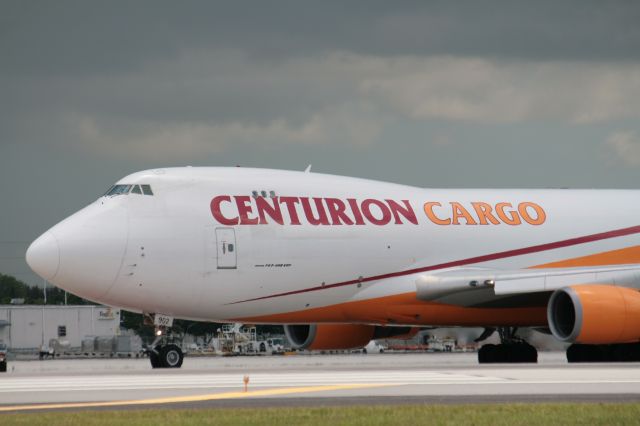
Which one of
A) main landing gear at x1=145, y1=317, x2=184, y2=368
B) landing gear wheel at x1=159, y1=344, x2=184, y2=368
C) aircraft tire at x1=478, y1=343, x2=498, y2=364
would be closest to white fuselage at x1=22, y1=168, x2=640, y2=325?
main landing gear at x1=145, y1=317, x2=184, y2=368

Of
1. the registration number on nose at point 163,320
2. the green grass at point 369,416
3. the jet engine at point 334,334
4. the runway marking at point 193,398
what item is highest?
the registration number on nose at point 163,320

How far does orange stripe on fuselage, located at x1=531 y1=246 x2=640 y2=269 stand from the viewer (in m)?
33.8

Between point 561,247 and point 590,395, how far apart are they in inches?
616

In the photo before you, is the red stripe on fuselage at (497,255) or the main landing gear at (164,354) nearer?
the main landing gear at (164,354)

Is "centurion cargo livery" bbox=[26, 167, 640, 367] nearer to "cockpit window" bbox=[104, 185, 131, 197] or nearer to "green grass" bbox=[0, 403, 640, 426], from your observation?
"cockpit window" bbox=[104, 185, 131, 197]

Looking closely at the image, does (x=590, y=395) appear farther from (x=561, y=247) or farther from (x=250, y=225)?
(x=561, y=247)

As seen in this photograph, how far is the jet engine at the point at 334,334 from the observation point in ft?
113

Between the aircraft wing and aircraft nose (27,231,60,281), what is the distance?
371 inches

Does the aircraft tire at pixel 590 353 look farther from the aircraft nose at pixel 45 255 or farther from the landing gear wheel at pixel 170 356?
the aircraft nose at pixel 45 255

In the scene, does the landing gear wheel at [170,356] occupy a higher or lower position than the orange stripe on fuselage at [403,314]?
lower

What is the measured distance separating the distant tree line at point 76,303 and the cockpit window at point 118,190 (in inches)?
1850

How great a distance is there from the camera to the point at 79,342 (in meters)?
90.4

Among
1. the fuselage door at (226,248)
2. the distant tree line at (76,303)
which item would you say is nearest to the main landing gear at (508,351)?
the fuselage door at (226,248)

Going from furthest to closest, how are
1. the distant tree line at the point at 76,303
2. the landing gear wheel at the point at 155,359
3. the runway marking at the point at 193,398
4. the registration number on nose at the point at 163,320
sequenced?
1. the distant tree line at the point at 76,303
2. the registration number on nose at the point at 163,320
3. the landing gear wheel at the point at 155,359
4. the runway marking at the point at 193,398
